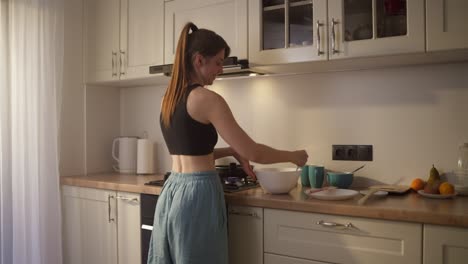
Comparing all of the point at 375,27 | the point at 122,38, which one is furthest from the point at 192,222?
the point at 122,38

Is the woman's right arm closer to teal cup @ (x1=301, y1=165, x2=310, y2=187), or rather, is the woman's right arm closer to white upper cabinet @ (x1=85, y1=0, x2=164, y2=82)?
teal cup @ (x1=301, y1=165, x2=310, y2=187)

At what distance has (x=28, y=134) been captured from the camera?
2.41 meters

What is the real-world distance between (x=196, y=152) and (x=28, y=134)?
4.16 feet

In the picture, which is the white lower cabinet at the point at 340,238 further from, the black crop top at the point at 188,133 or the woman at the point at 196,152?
the black crop top at the point at 188,133

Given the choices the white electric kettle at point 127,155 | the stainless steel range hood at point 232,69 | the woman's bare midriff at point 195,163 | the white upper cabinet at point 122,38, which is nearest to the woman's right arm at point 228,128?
the woman's bare midriff at point 195,163

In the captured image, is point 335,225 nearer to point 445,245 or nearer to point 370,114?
point 445,245

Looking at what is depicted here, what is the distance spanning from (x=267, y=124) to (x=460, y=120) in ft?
3.24

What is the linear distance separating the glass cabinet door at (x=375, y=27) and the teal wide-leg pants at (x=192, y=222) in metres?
0.82

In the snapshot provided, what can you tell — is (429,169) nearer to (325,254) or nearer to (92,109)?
(325,254)

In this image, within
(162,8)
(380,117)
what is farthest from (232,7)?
(380,117)

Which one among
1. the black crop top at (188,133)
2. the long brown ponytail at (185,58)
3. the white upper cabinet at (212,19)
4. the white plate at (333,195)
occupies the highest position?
the white upper cabinet at (212,19)

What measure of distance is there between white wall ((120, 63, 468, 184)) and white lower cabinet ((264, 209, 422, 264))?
60 centimetres

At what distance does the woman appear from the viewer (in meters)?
1.61

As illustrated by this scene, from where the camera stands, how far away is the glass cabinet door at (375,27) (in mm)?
1716
